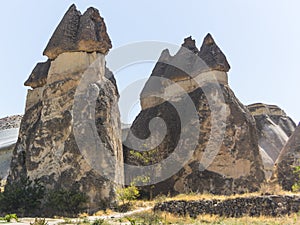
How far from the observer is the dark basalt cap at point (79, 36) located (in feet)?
56.2

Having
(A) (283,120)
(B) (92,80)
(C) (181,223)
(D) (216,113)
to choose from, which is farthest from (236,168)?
(A) (283,120)

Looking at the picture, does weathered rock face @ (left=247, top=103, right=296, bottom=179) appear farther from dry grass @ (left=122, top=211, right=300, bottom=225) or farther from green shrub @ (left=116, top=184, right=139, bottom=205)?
dry grass @ (left=122, top=211, right=300, bottom=225)

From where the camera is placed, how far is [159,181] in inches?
769

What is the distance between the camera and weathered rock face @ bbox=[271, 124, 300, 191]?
1850cm

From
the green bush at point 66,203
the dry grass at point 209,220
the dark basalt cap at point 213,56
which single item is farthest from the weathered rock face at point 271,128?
the dry grass at point 209,220

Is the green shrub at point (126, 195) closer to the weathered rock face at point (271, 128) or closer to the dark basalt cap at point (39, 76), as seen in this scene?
the dark basalt cap at point (39, 76)

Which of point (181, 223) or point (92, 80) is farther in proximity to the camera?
point (92, 80)

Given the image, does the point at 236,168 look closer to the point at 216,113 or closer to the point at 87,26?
the point at 216,113

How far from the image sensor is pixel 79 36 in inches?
679

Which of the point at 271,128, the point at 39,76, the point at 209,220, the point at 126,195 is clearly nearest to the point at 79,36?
the point at 39,76

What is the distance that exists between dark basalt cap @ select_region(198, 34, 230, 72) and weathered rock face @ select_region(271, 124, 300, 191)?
4.83 m

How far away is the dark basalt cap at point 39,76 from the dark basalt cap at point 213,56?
762cm

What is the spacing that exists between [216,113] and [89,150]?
6915 mm

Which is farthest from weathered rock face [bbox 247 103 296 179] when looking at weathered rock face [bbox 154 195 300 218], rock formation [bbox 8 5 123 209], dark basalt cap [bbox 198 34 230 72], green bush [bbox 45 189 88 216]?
green bush [bbox 45 189 88 216]
